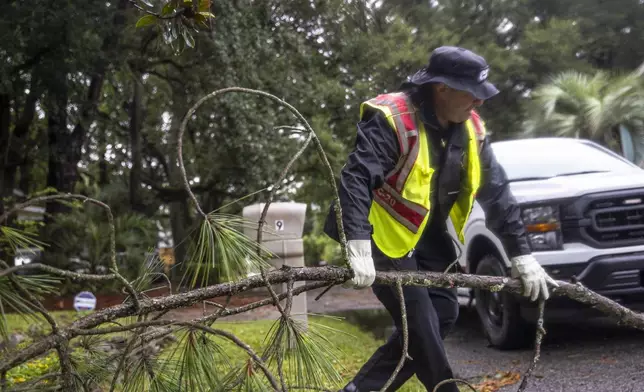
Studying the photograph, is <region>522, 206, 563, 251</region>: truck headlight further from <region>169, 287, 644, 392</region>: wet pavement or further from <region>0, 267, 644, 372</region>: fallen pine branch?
<region>0, 267, 644, 372</region>: fallen pine branch

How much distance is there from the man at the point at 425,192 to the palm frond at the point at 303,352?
19.5 inches

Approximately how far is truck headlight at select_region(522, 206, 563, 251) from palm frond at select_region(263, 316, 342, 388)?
3.01m

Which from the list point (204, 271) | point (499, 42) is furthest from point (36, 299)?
point (499, 42)

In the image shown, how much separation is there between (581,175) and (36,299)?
4770 millimetres

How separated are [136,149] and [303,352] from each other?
14767 mm

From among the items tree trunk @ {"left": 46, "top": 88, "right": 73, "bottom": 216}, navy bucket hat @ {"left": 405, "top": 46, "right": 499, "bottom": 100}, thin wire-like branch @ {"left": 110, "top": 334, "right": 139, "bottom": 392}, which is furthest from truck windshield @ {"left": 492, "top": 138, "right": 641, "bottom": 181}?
tree trunk @ {"left": 46, "top": 88, "right": 73, "bottom": 216}

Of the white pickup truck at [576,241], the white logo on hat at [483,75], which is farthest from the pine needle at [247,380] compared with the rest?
the white pickup truck at [576,241]

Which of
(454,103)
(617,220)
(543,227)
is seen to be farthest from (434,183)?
(617,220)

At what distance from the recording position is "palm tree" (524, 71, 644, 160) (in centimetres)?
1170

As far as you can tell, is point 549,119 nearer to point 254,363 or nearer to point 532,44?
point 532,44

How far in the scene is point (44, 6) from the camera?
908 centimetres

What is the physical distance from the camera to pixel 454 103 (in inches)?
126

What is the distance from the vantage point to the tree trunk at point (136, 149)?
16.1 meters

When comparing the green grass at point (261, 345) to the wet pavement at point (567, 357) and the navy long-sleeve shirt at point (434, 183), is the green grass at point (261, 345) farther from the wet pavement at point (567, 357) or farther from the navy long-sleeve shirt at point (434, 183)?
the navy long-sleeve shirt at point (434, 183)
